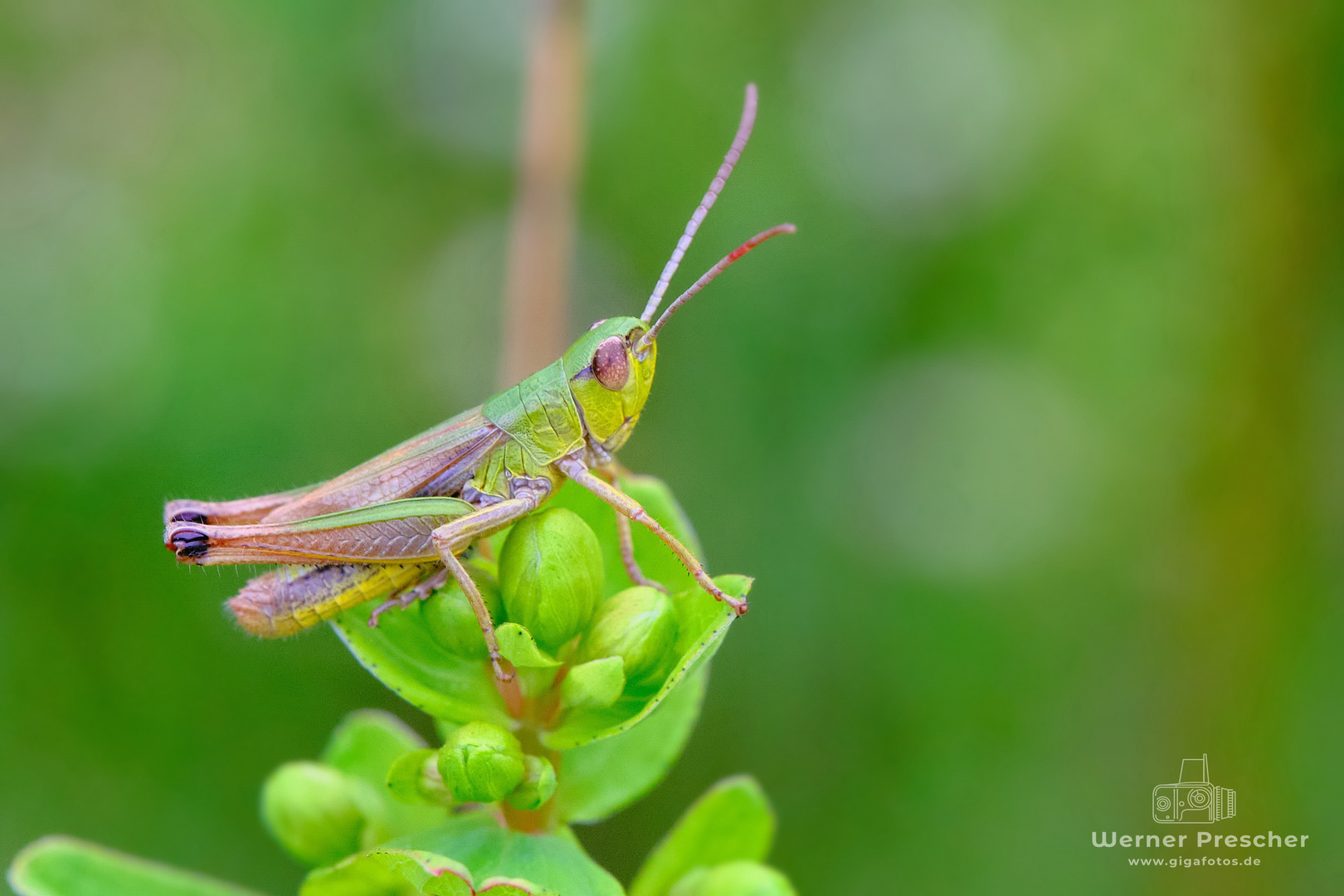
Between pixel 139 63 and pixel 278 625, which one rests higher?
pixel 139 63

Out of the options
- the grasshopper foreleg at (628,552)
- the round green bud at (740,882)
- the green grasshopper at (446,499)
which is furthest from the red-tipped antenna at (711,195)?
the round green bud at (740,882)

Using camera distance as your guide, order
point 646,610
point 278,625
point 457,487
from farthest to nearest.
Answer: point 457,487 < point 278,625 < point 646,610

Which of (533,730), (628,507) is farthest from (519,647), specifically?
(628,507)

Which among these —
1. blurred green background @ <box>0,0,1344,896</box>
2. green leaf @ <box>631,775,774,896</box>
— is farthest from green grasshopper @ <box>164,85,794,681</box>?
blurred green background @ <box>0,0,1344,896</box>

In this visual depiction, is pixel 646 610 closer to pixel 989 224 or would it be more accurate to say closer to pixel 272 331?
pixel 272 331

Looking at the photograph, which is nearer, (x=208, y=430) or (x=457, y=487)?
(x=457, y=487)

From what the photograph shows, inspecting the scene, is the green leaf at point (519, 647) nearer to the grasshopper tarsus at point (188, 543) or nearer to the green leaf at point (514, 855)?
the green leaf at point (514, 855)

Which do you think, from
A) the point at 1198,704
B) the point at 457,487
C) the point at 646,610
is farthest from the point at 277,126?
the point at 1198,704

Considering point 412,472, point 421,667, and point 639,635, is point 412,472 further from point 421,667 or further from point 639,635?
point 639,635
